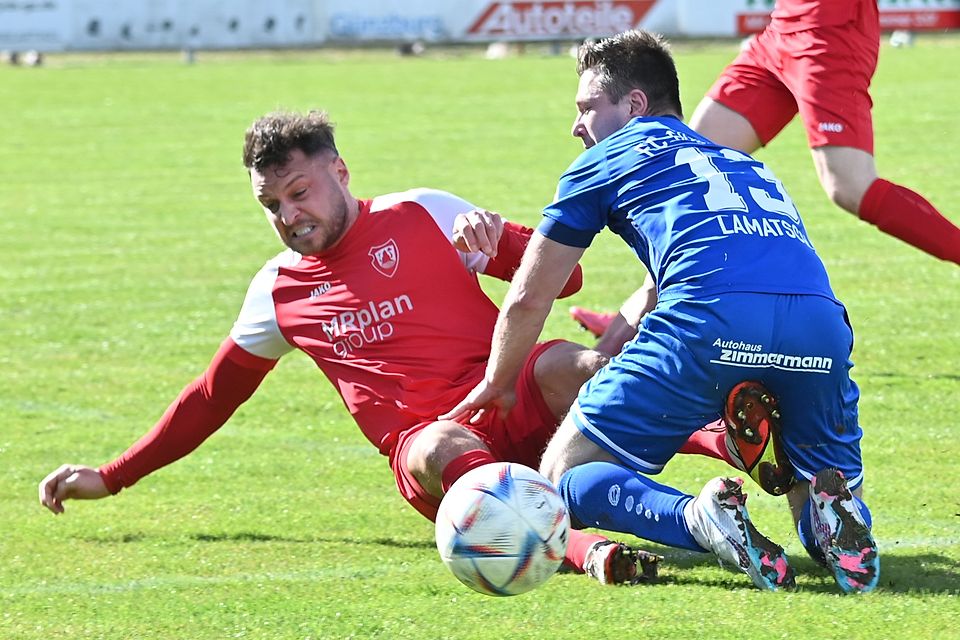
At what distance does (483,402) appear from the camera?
177 inches

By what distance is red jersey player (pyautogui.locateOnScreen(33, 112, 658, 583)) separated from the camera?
15.8 ft

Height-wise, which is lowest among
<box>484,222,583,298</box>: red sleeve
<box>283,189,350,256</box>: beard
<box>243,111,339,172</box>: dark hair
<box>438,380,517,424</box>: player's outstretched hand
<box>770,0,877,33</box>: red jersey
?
<box>438,380,517,424</box>: player's outstretched hand

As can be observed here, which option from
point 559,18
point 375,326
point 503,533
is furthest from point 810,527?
point 559,18

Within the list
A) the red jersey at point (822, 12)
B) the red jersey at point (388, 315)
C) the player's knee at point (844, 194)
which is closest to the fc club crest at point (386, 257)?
the red jersey at point (388, 315)

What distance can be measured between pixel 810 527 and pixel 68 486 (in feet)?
7.90

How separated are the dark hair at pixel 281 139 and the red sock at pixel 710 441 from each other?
149cm

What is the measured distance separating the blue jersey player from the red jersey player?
335mm

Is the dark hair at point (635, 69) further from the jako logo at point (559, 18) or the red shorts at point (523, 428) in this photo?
the jako logo at point (559, 18)

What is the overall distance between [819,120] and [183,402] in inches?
123

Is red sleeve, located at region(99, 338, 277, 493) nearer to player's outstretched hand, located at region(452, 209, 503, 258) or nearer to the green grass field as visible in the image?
the green grass field

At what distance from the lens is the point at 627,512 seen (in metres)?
4.23

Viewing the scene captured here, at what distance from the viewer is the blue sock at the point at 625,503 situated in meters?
4.16

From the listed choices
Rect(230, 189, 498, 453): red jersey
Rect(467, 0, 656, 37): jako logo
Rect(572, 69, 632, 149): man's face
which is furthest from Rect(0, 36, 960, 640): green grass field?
Rect(467, 0, 656, 37): jako logo

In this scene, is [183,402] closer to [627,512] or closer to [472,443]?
[472,443]
